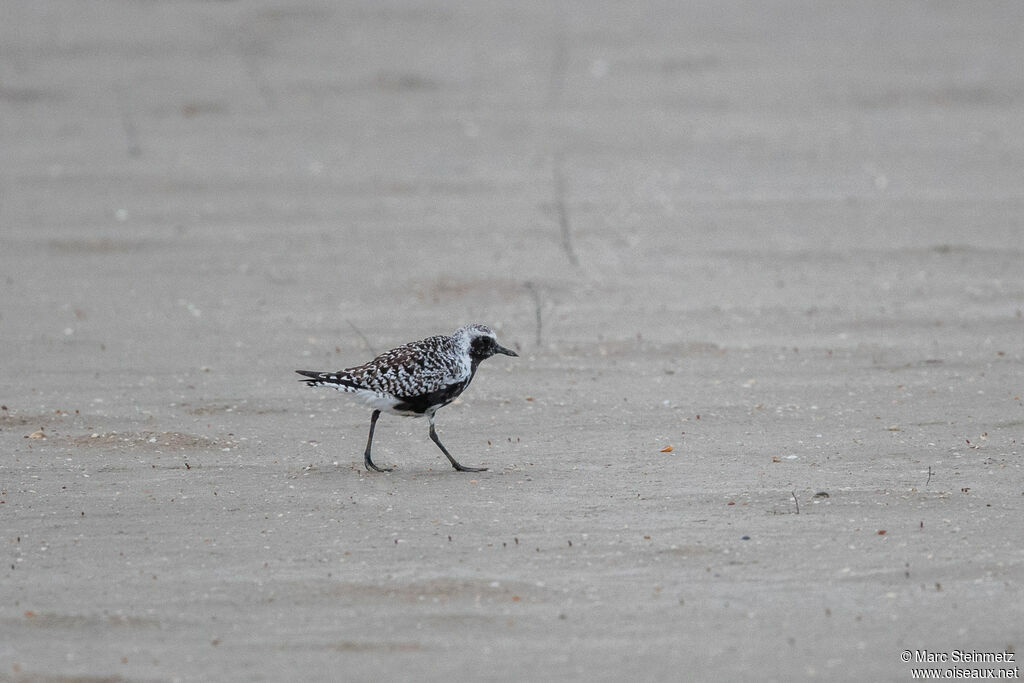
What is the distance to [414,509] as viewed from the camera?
7.02m

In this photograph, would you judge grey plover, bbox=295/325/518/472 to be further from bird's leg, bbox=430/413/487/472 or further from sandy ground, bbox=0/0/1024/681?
sandy ground, bbox=0/0/1024/681

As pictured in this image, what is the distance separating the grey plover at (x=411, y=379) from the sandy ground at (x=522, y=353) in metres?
0.38

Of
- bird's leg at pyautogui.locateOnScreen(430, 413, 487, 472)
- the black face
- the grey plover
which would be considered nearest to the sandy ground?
bird's leg at pyautogui.locateOnScreen(430, 413, 487, 472)

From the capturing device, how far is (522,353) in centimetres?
1055

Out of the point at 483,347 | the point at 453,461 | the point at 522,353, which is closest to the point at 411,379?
the point at 453,461

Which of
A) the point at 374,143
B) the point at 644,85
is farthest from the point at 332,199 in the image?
the point at 644,85

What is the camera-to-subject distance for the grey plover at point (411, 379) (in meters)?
7.60

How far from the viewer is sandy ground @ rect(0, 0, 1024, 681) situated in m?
5.69

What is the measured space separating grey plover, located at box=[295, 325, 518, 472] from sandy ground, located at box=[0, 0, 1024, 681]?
0.38m

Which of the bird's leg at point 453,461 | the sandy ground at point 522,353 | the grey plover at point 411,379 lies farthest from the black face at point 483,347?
the sandy ground at point 522,353

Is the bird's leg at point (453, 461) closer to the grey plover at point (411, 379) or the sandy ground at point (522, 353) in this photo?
the grey plover at point (411, 379)

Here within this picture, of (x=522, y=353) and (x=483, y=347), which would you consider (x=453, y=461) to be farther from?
(x=522, y=353)

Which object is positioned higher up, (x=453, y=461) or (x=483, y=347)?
(x=483, y=347)

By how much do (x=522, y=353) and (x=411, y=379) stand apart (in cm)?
300
